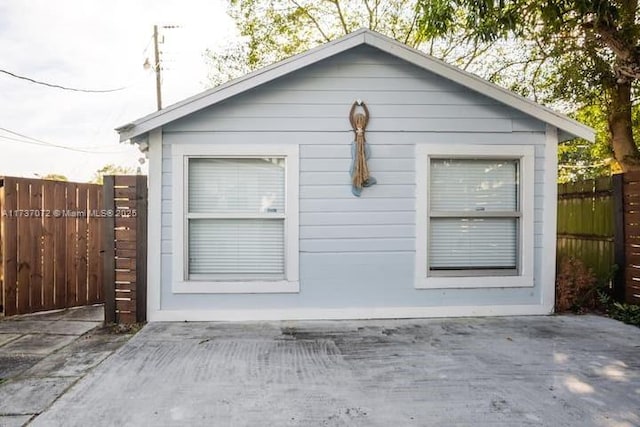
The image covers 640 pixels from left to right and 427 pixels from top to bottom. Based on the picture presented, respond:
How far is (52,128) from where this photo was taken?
826 inches

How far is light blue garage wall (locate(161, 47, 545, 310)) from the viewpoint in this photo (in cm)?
514

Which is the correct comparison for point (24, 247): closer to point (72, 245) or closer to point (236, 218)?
point (72, 245)

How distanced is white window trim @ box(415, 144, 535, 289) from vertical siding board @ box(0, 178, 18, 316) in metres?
4.85

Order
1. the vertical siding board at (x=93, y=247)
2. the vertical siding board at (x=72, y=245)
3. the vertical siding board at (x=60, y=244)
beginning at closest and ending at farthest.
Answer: the vertical siding board at (x=60, y=244)
the vertical siding board at (x=72, y=245)
the vertical siding board at (x=93, y=247)

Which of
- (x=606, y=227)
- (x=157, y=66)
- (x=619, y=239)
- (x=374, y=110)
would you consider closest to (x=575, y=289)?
(x=619, y=239)

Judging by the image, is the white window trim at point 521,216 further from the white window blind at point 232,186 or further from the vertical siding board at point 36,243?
the vertical siding board at point 36,243

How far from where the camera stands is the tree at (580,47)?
6.34 metres

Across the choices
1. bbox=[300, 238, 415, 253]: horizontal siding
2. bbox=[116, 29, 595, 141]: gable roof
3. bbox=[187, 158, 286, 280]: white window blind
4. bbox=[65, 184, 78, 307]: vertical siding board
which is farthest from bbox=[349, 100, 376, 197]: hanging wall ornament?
bbox=[65, 184, 78, 307]: vertical siding board

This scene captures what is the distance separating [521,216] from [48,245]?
593 centimetres

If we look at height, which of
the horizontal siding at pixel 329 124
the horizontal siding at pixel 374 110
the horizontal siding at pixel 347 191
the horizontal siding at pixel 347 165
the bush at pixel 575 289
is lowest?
the bush at pixel 575 289

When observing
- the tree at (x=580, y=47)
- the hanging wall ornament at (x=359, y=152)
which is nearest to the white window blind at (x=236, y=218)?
the hanging wall ornament at (x=359, y=152)

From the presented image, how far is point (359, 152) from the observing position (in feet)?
16.8

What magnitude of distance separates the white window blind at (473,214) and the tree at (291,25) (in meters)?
10.4

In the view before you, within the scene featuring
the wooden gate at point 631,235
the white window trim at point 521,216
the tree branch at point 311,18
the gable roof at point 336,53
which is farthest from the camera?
the tree branch at point 311,18
